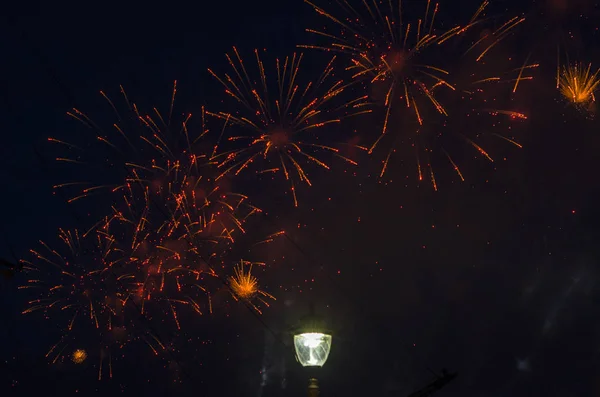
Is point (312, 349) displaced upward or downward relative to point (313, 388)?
upward

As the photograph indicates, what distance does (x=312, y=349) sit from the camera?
14805 millimetres

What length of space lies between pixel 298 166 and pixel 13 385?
7508 cm

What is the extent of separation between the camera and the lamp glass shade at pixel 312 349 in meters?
14.8

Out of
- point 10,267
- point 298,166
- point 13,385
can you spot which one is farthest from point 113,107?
point 13,385

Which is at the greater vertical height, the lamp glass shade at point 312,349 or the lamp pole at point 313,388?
the lamp glass shade at point 312,349

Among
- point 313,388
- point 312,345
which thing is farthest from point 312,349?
point 313,388

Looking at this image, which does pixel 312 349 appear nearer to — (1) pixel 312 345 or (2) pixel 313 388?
(1) pixel 312 345

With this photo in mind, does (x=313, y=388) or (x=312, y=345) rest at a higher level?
(x=312, y=345)

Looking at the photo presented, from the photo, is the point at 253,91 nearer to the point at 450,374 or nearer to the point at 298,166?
the point at 298,166

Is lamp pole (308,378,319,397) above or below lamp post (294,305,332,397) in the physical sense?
below

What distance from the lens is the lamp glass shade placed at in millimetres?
14766

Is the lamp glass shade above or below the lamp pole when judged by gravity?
above

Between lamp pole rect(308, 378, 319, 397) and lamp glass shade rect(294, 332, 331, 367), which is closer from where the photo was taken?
lamp pole rect(308, 378, 319, 397)

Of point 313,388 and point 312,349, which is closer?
point 313,388
